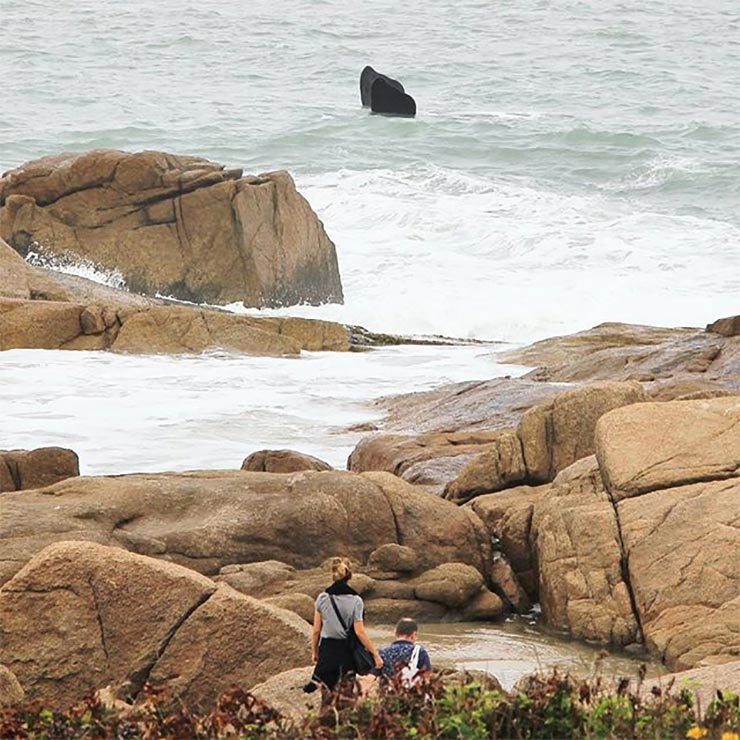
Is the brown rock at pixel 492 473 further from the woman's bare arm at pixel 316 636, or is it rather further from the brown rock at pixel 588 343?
the brown rock at pixel 588 343

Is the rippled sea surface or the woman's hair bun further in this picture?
the rippled sea surface

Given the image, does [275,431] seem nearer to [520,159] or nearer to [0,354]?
[0,354]

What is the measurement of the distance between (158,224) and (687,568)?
18404 millimetres

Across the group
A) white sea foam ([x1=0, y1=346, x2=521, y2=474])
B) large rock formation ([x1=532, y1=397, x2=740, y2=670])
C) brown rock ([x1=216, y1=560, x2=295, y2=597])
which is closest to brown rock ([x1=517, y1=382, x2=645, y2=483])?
large rock formation ([x1=532, y1=397, x2=740, y2=670])

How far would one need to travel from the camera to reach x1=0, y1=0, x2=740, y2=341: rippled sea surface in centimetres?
3612

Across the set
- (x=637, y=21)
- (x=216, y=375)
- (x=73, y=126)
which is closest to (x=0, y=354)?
(x=216, y=375)

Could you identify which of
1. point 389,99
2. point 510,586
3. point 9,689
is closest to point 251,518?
point 510,586

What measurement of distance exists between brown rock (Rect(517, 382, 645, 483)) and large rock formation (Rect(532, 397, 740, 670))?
49.3 inches

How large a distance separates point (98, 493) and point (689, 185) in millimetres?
34854

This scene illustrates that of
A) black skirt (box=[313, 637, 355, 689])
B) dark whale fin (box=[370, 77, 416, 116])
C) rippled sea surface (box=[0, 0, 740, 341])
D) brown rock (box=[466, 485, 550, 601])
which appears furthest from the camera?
dark whale fin (box=[370, 77, 416, 116])

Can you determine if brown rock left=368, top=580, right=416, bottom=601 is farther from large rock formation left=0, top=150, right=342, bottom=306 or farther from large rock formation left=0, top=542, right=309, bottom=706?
large rock formation left=0, top=150, right=342, bottom=306

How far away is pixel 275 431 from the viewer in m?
20.2

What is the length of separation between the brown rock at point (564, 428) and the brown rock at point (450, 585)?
6.89ft

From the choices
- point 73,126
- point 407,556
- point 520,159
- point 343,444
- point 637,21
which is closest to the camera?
point 407,556
